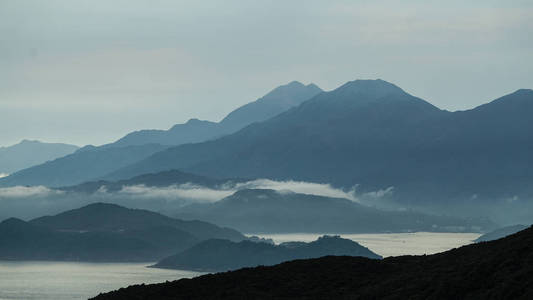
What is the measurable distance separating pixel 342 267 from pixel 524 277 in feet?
99.9

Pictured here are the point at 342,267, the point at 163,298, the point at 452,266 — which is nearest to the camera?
the point at 452,266

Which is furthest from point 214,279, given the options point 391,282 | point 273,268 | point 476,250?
point 476,250

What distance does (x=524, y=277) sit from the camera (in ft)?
224

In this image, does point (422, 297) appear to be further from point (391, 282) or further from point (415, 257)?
point (415, 257)

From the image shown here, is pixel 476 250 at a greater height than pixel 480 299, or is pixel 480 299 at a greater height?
pixel 476 250

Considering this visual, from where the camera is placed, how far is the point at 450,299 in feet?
239

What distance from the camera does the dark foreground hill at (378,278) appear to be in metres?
73.6

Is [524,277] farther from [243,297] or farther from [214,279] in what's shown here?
[214,279]

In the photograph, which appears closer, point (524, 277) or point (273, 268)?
point (524, 277)

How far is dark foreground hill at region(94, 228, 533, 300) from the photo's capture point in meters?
73.6

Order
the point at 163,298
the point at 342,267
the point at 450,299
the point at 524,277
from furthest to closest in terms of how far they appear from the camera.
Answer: the point at 342,267 → the point at 163,298 → the point at 450,299 → the point at 524,277

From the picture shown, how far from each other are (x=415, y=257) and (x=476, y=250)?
9275mm

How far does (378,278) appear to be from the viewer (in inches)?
3580

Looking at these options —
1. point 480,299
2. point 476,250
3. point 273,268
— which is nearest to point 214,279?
point 273,268
